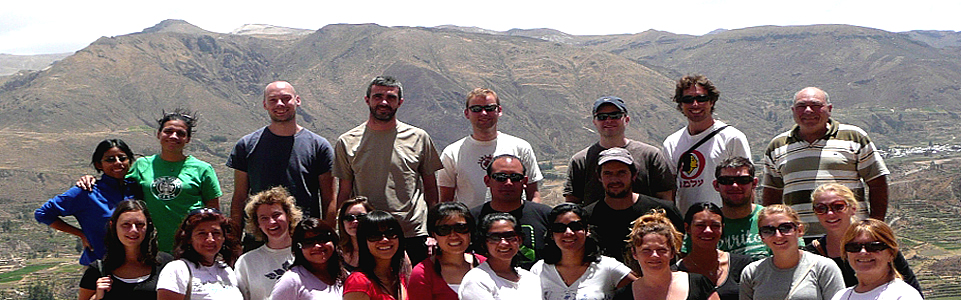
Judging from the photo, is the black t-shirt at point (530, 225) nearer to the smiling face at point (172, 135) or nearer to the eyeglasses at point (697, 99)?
the eyeglasses at point (697, 99)

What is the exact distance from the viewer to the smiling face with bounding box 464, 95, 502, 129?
28.9 ft

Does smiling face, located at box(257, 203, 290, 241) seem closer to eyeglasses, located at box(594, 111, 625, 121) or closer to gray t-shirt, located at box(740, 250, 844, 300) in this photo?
eyeglasses, located at box(594, 111, 625, 121)

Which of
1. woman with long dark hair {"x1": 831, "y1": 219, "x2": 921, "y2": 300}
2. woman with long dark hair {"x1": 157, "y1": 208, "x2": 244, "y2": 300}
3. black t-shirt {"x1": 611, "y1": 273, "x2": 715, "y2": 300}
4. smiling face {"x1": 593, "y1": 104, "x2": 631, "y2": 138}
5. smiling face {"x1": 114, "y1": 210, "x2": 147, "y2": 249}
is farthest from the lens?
smiling face {"x1": 593, "y1": 104, "x2": 631, "y2": 138}

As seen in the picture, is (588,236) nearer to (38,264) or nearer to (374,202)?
(374,202)

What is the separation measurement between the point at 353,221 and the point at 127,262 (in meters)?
1.92

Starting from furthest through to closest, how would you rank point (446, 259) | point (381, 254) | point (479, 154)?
point (479, 154), point (446, 259), point (381, 254)

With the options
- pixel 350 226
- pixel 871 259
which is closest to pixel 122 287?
pixel 350 226

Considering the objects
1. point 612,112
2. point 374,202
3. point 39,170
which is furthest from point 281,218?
point 39,170

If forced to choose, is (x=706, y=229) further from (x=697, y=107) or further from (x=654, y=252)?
(x=697, y=107)

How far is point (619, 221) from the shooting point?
7.46 meters

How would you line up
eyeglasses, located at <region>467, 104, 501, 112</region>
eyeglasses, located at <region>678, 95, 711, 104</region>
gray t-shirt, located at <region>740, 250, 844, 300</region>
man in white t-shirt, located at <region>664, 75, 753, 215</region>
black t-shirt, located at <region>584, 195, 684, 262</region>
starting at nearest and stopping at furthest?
gray t-shirt, located at <region>740, 250, 844, 300</region>, black t-shirt, located at <region>584, 195, 684, 262</region>, man in white t-shirt, located at <region>664, 75, 753, 215</region>, eyeglasses, located at <region>678, 95, 711, 104</region>, eyeglasses, located at <region>467, 104, 501, 112</region>

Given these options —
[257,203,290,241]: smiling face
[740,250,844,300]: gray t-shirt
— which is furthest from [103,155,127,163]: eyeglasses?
[740,250,844,300]: gray t-shirt

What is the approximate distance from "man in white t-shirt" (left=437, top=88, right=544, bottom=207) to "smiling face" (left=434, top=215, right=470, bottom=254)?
186 centimetres

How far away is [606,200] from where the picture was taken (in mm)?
7629
